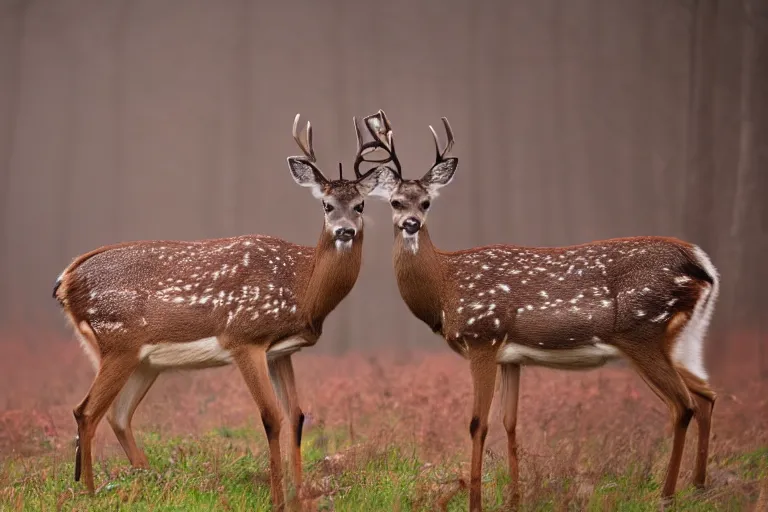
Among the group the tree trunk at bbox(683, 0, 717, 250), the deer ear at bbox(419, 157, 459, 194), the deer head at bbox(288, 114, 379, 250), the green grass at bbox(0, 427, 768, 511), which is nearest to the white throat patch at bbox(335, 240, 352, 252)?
the deer head at bbox(288, 114, 379, 250)

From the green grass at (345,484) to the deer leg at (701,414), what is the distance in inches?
5.3

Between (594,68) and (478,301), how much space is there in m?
9.77

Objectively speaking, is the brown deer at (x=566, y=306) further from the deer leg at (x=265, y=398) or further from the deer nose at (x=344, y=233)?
the deer leg at (x=265, y=398)

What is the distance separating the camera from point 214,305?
6695 millimetres

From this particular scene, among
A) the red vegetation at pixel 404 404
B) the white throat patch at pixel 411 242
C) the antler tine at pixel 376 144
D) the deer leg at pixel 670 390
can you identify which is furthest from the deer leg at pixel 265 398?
the deer leg at pixel 670 390

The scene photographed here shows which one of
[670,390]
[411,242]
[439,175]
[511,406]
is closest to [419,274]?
[411,242]

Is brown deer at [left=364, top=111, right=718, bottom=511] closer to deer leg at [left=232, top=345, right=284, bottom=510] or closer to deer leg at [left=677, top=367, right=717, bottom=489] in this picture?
deer leg at [left=677, top=367, right=717, bottom=489]

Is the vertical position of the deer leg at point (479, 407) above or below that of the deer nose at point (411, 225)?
below

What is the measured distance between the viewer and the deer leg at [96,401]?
648cm

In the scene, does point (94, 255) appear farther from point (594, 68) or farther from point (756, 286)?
point (594, 68)

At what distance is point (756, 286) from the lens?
12.4 metres

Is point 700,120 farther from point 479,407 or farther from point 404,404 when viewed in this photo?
point 479,407

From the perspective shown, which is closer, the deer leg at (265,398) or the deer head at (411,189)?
the deer leg at (265,398)

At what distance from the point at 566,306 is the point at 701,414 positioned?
1.30m
